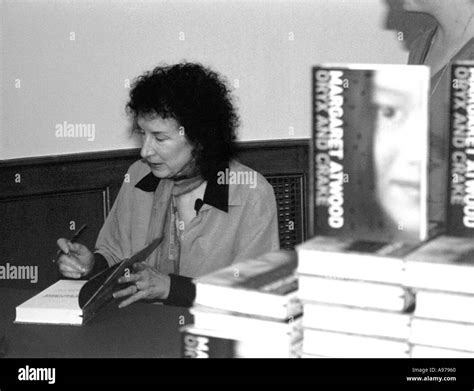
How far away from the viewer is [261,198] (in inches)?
95.5

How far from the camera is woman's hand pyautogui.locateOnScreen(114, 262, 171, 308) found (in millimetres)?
1939

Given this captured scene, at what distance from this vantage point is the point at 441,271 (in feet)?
4.21

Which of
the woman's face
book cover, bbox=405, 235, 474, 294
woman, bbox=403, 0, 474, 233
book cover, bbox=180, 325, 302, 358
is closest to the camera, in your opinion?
book cover, bbox=405, 235, 474, 294

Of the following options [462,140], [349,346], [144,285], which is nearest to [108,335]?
[144,285]

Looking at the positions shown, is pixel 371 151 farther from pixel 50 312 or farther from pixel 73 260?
pixel 73 260

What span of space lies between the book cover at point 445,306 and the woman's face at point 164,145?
3.78 ft

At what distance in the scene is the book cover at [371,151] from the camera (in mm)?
1295

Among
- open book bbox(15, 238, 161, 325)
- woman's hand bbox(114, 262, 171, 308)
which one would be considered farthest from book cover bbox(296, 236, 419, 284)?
woman's hand bbox(114, 262, 171, 308)

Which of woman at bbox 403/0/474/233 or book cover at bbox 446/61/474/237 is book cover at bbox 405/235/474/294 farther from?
woman at bbox 403/0/474/233

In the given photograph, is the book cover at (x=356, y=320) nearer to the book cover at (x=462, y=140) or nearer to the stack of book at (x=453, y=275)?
the stack of book at (x=453, y=275)

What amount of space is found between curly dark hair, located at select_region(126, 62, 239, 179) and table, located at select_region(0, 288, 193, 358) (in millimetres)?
579

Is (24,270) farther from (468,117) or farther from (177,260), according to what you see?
(468,117)
